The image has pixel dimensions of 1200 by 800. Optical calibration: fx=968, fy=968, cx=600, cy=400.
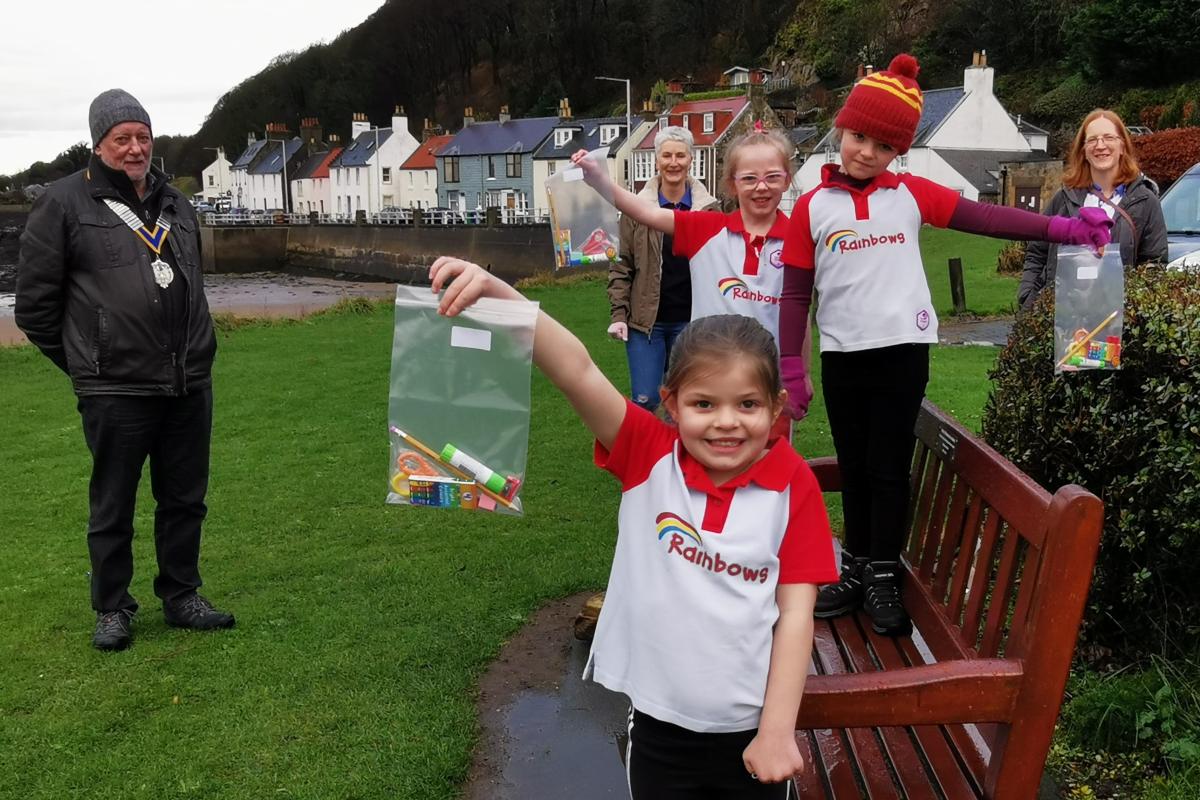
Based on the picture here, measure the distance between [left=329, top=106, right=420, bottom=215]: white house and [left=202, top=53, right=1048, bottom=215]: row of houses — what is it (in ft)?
0.28

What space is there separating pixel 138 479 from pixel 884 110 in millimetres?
3710

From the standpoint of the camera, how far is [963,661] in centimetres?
227

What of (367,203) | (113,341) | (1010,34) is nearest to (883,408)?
(113,341)

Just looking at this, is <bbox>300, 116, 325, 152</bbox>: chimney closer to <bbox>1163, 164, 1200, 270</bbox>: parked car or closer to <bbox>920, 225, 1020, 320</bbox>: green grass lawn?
<bbox>920, 225, 1020, 320</bbox>: green grass lawn

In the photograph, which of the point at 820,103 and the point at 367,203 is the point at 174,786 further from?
the point at 367,203

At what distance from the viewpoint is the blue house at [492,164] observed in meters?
66.9

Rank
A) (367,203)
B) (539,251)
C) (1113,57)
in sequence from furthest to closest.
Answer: (367,203)
(539,251)
(1113,57)

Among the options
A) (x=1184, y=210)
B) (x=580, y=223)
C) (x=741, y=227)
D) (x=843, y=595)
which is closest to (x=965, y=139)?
(x=1184, y=210)

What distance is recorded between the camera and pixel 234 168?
103 meters

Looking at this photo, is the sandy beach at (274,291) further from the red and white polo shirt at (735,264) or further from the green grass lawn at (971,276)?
the red and white polo shirt at (735,264)

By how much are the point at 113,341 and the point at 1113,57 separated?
48517 millimetres

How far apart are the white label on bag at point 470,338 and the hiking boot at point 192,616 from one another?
3.18 metres

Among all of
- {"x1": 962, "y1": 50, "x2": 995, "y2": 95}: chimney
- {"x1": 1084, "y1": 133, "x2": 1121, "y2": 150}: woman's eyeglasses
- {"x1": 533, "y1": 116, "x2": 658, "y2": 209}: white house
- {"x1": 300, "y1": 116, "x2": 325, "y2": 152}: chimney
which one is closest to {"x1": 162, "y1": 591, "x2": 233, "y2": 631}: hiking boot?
{"x1": 1084, "y1": 133, "x2": 1121, "y2": 150}: woman's eyeglasses

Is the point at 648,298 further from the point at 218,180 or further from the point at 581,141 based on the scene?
the point at 218,180
